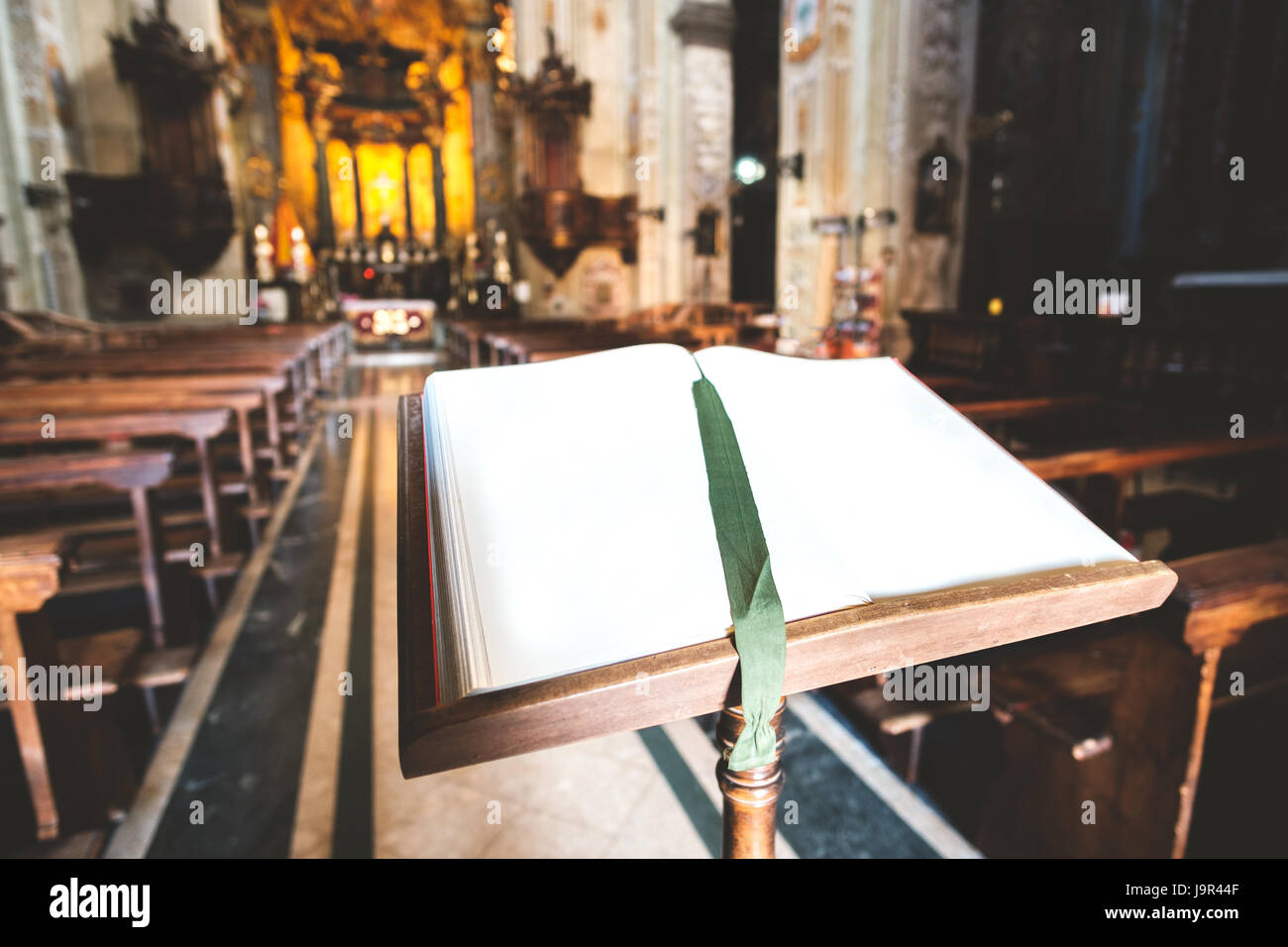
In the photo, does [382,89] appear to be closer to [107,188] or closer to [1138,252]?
[107,188]

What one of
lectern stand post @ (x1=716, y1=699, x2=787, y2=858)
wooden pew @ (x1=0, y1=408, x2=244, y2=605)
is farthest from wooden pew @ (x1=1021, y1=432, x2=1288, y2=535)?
wooden pew @ (x1=0, y1=408, x2=244, y2=605)

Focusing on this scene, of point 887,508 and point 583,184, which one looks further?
point 583,184

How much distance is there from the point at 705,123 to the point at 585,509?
12.5 m

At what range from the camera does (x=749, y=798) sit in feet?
2.29

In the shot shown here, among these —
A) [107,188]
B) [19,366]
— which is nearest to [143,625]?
[19,366]

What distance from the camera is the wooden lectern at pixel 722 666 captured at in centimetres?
46

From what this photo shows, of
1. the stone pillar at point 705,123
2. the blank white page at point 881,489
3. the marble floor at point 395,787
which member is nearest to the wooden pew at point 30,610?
the marble floor at point 395,787

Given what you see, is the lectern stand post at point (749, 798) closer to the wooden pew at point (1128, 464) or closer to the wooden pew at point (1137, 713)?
the wooden pew at point (1137, 713)

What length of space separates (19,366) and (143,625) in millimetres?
2766

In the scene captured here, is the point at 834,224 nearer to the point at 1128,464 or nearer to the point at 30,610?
the point at 1128,464

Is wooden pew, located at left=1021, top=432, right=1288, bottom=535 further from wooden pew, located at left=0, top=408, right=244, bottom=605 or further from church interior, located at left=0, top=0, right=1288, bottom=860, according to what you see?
wooden pew, located at left=0, top=408, right=244, bottom=605

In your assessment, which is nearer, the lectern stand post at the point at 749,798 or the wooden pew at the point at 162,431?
the lectern stand post at the point at 749,798

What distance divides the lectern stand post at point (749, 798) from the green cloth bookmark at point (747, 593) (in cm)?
8

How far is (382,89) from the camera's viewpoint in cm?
2122
